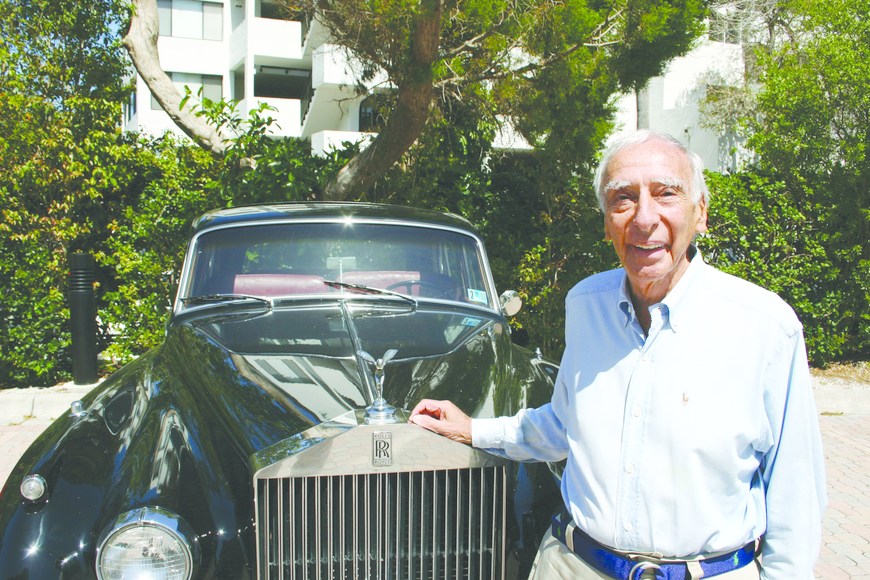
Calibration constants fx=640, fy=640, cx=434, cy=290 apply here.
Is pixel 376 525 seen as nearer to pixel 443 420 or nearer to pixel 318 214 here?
pixel 443 420

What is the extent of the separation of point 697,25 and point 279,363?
6.80m

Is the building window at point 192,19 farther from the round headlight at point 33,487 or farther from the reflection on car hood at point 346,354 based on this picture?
the round headlight at point 33,487

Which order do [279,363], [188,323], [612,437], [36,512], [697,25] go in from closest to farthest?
[612,437] → [36,512] → [279,363] → [188,323] → [697,25]

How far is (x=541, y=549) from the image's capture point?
1812 millimetres

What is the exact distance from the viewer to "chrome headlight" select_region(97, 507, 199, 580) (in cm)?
178

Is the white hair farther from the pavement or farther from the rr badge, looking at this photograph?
the pavement

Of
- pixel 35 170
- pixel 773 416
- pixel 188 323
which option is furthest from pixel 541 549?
pixel 35 170

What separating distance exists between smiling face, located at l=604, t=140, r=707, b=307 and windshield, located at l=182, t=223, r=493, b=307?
194cm

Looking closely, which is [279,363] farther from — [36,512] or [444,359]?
[36,512]

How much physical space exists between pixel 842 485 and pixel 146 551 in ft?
15.5

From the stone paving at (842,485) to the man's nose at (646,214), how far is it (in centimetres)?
282

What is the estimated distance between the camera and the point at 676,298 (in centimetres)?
162

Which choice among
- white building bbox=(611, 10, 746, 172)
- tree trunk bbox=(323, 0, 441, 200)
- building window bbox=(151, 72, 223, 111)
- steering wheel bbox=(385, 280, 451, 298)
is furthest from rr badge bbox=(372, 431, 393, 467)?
building window bbox=(151, 72, 223, 111)

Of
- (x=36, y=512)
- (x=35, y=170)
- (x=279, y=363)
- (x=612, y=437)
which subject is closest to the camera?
(x=612, y=437)
